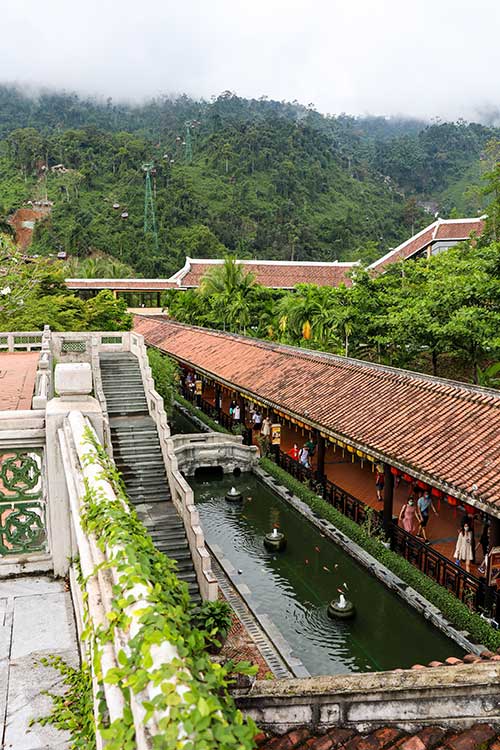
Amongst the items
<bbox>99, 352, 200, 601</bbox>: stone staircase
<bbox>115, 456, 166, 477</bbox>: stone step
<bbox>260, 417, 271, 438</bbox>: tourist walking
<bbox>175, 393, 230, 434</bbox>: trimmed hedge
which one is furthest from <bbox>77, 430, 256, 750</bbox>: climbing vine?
<bbox>175, 393, 230, 434</bbox>: trimmed hedge

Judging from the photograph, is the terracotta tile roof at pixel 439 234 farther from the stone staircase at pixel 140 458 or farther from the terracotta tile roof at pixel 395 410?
the stone staircase at pixel 140 458

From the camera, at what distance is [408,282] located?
24.8m

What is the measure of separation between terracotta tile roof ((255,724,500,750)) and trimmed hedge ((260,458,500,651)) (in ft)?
25.6

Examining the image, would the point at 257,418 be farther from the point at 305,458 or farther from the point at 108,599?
the point at 108,599

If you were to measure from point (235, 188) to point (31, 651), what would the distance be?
92.2 metres

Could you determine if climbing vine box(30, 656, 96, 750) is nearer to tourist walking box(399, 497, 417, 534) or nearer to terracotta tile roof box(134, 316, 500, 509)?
terracotta tile roof box(134, 316, 500, 509)

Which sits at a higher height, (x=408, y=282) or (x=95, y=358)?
(x=408, y=282)

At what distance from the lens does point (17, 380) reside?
12.5 meters

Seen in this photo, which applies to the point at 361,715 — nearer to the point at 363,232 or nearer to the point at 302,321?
the point at 302,321

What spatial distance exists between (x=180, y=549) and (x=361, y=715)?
10.9 m

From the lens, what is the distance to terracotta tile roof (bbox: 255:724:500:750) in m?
2.80

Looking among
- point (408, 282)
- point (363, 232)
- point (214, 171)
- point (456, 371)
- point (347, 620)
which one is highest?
point (214, 171)

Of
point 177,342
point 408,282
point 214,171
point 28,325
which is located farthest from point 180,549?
point 214,171

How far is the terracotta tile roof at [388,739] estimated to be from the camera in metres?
2.80
